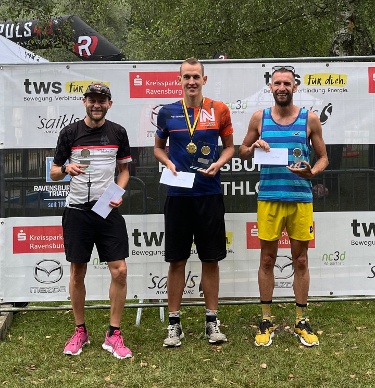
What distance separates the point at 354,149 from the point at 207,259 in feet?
5.90

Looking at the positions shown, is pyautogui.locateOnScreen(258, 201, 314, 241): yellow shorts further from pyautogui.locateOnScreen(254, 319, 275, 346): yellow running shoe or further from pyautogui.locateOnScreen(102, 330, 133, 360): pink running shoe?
pyautogui.locateOnScreen(102, 330, 133, 360): pink running shoe

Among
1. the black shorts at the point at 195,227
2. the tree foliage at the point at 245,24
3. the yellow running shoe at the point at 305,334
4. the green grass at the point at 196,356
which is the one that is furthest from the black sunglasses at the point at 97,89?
the tree foliage at the point at 245,24

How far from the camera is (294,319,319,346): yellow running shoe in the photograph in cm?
468

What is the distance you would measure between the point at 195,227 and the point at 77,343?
1309 mm

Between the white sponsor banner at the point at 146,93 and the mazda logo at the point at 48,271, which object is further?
the mazda logo at the point at 48,271

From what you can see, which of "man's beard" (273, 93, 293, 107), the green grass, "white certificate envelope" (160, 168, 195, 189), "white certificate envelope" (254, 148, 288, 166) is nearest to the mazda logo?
the green grass

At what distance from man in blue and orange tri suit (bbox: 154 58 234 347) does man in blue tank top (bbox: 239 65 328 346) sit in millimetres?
320

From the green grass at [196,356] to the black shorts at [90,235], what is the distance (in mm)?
782

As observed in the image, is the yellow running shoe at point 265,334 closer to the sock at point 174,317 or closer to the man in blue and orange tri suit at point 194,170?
the man in blue and orange tri suit at point 194,170

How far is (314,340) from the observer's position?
4.68m

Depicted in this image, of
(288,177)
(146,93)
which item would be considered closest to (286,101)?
(288,177)

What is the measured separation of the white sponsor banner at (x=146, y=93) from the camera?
525cm

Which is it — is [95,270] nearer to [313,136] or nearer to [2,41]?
[313,136]

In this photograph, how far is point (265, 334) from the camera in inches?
188
